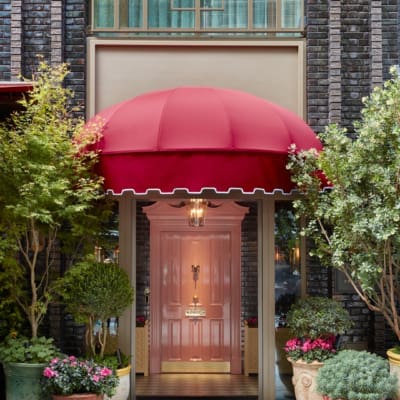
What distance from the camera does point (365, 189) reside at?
30.7 ft

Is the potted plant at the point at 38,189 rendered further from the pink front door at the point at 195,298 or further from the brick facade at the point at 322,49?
the pink front door at the point at 195,298

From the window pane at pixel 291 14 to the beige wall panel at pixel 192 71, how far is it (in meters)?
0.50

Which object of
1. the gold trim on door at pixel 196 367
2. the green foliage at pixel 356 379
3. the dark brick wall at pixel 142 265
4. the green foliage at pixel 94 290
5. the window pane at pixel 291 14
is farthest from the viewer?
the gold trim on door at pixel 196 367

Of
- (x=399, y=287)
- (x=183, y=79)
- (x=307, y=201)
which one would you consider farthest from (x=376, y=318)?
(x=183, y=79)

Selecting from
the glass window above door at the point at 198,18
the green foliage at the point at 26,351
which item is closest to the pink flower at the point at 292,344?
the green foliage at the point at 26,351

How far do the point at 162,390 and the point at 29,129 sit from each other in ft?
16.4

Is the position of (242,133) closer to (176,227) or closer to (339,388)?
(339,388)

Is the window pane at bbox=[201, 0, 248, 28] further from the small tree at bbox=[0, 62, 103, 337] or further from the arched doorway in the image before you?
the small tree at bbox=[0, 62, 103, 337]

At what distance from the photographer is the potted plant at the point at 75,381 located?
9.00m

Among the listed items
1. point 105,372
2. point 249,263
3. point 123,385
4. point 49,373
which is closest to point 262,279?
point 249,263

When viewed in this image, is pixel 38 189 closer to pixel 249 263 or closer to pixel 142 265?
pixel 142 265

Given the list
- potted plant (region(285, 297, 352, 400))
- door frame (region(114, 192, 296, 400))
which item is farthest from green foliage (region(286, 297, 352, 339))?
door frame (region(114, 192, 296, 400))

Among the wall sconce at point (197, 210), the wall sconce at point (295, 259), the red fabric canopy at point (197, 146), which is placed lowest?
the wall sconce at point (295, 259)

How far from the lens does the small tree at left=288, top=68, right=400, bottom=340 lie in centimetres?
896
